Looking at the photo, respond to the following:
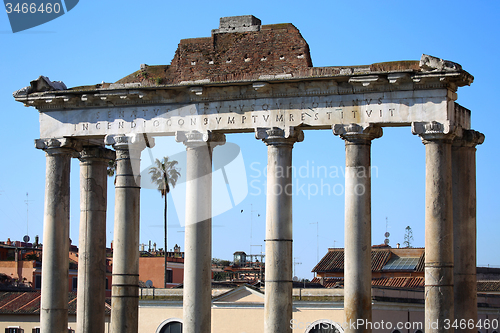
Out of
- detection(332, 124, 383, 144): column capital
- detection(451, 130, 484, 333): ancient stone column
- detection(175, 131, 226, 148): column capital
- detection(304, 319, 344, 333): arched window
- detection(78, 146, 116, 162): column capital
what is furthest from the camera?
detection(304, 319, 344, 333): arched window

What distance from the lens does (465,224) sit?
31.2 metres

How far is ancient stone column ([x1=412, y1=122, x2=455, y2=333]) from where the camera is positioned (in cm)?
2848

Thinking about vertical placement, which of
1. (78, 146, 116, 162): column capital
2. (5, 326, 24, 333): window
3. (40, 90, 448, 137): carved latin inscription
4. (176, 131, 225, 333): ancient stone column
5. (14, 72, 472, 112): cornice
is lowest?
(5, 326, 24, 333): window

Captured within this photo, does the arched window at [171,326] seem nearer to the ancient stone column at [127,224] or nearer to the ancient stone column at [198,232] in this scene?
the ancient stone column at [127,224]

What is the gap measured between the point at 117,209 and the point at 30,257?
53.7 metres

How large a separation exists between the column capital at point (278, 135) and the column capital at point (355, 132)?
1529mm

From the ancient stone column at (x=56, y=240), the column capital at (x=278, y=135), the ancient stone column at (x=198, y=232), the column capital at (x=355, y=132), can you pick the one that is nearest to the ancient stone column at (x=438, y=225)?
the column capital at (x=355, y=132)

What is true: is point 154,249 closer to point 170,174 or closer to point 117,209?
point 170,174

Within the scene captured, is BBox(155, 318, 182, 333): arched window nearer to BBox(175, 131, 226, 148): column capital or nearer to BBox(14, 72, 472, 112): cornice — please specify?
BBox(14, 72, 472, 112): cornice

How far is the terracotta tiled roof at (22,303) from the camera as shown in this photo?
191ft

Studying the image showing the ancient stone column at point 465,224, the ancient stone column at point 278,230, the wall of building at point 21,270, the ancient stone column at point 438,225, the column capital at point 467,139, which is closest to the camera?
the ancient stone column at point 438,225

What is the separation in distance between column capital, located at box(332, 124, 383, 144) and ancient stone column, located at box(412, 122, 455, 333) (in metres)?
1.61

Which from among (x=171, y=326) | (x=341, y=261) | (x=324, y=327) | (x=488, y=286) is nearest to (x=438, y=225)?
(x=324, y=327)

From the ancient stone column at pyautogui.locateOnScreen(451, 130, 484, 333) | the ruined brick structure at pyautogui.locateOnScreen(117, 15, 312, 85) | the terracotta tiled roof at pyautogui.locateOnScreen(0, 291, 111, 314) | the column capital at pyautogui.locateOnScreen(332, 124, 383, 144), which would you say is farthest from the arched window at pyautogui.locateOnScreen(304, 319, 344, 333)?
the ruined brick structure at pyautogui.locateOnScreen(117, 15, 312, 85)
